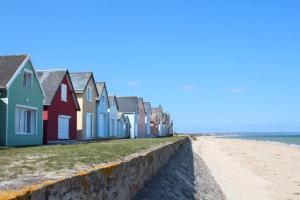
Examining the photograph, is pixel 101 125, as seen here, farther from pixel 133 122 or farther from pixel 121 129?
pixel 133 122

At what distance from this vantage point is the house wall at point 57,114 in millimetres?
31922

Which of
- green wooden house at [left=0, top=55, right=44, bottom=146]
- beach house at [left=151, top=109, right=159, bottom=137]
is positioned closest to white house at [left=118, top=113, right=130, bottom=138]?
beach house at [left=151, top=109, right=159, bottom=137]

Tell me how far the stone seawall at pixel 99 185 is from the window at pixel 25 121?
15.6m

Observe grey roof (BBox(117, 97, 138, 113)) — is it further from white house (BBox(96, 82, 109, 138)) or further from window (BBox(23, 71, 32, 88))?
window (BBox(23, 71, 32, 88))

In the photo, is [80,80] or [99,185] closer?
[99,185]

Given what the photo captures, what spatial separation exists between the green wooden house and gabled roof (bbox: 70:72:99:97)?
11263mm

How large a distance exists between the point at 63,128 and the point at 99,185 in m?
27.8

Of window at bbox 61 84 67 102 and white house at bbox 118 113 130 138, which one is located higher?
window at bbox 61 84 67 102

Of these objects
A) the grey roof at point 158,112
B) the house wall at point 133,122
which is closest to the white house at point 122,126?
the house wall at point 133,122

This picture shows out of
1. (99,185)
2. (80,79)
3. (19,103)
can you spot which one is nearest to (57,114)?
(19,103)

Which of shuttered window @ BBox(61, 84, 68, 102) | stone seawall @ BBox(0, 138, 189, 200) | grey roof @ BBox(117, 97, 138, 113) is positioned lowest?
stone seawall @ BBox(0, 138, 189, 200)

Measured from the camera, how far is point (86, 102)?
1636 inches

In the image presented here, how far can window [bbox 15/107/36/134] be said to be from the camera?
87.6 feet

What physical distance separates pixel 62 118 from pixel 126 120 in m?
27.8
